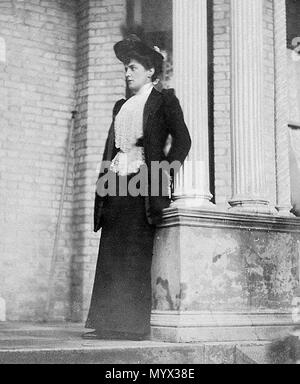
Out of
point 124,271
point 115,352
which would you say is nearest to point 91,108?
point 124,271

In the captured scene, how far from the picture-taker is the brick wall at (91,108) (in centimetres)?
759

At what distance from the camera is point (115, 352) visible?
4070 mm

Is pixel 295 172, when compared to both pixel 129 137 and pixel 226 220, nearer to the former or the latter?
pixel 226 220

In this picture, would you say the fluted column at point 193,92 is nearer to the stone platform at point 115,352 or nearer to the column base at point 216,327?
the column base at point 216,327

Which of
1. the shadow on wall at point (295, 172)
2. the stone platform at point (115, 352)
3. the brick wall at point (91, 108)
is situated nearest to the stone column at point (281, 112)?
the shadow on wall at point (295, 172)

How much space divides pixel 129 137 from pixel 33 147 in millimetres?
3086

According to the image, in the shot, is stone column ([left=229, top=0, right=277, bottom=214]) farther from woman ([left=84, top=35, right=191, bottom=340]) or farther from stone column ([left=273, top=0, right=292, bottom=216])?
stone column ([left=273, top=0, right=292, bottom=216])

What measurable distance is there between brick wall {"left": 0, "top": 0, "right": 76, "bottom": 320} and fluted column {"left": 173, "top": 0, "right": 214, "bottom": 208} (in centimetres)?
279

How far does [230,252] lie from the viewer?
510cm

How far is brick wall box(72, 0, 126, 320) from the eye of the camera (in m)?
7.59

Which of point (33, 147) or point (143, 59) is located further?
point (33, 147)

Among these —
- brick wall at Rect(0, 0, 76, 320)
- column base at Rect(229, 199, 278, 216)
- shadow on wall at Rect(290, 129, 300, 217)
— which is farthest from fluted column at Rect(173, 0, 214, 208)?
shadow on wall at Rect(290, 129, 300, 217)

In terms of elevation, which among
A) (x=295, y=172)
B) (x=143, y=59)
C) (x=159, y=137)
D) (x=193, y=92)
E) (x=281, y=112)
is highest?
(x=281, y=112)
